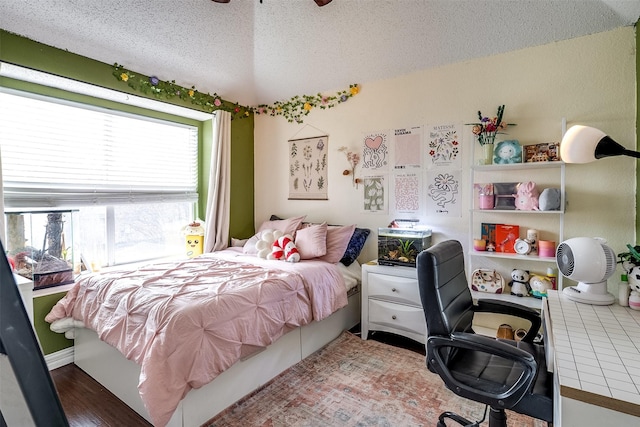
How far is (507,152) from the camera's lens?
2.36 m

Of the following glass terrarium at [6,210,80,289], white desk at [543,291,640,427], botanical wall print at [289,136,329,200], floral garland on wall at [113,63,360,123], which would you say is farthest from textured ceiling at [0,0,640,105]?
white desk at [543,291,640,427]

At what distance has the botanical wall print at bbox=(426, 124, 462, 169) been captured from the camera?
2662 millimetres

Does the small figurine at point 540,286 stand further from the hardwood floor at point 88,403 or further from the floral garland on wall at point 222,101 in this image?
the hardwood floor at point 88,403

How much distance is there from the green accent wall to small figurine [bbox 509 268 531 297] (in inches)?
110

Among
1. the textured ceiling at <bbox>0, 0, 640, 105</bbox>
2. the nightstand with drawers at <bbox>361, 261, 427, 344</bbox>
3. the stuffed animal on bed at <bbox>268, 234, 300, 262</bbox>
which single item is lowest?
the nightstand with drawers at <bbox>361, 261, 427, 344</bbox>

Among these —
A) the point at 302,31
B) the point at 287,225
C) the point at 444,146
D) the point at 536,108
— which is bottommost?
the point at 287,225

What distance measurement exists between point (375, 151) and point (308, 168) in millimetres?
798

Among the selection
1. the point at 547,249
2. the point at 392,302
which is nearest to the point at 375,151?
the point at 392,302

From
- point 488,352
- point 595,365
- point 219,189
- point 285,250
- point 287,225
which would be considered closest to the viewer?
point 595,365

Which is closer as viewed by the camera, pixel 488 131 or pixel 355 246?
pixel 488 131

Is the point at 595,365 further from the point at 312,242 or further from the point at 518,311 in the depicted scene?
the point at 312,242

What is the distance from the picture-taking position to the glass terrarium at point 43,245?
2.26 m

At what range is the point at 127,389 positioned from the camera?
1.88 m

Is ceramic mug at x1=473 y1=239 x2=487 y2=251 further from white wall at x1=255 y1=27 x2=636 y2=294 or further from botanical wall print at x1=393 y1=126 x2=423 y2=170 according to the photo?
botanical wall print at x1=393 y1=126 x2=423 y2=170
